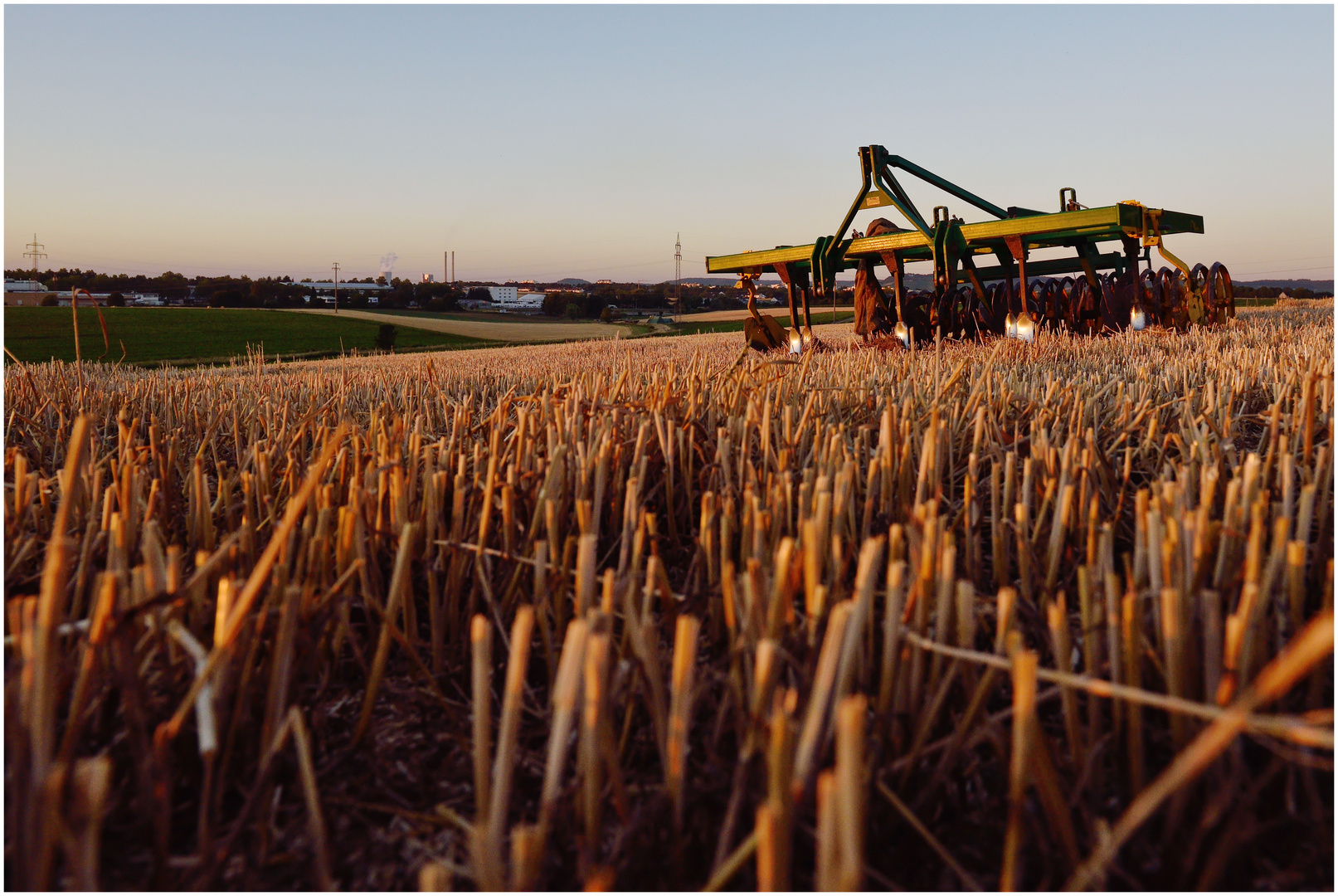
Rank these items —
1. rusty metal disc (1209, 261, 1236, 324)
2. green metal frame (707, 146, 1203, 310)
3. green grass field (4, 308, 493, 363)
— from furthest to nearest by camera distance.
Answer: green grass field (4, 308, 493, 363)
rusty metal disc (1209, 261, 1236, 324)
green metal frame (707, 146, 1203, 310)

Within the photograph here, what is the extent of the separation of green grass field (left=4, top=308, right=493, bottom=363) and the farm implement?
16.8 meters

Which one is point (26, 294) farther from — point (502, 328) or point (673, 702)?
point (673, 702)

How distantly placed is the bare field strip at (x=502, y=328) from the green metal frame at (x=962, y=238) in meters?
19.8

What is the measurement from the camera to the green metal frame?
6965mm

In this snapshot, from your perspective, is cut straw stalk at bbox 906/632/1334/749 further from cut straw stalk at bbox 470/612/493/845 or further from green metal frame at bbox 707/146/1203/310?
green metal frame at bbox 707/146/1203/310

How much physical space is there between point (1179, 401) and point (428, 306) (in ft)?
163

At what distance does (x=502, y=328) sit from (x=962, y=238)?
97.8 ft

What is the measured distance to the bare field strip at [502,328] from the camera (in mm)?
30033

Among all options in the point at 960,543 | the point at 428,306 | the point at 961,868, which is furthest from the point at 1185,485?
the point at 428,306

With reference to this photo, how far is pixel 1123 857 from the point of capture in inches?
29.3

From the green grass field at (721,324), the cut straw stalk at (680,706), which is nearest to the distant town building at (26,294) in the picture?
the green grass field at (721,324)

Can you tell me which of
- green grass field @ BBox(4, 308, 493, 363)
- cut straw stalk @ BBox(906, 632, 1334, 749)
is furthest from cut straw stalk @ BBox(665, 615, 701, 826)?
green grass field @ BBox(4, 308, 493, 363)

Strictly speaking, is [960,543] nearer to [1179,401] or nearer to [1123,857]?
[1123,857]

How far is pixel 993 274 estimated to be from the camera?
357 inches
